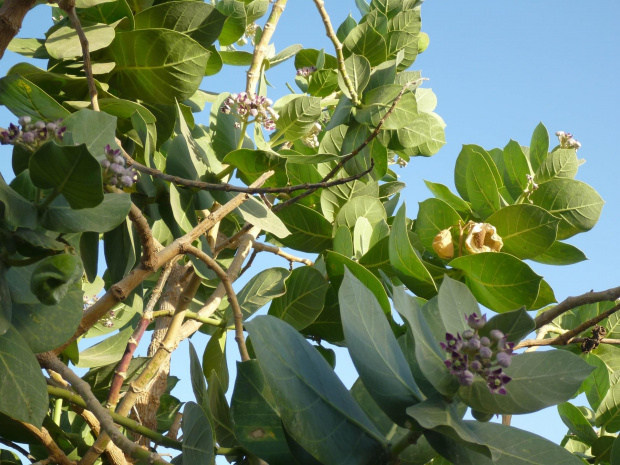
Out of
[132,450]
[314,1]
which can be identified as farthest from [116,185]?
[314,1]

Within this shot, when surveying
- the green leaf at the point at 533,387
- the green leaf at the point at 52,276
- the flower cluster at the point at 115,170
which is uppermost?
the flower cluster at the point at 115,170

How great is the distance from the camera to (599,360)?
1.46 metres

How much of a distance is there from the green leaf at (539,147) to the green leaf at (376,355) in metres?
1.06

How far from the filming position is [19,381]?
0.73 metres

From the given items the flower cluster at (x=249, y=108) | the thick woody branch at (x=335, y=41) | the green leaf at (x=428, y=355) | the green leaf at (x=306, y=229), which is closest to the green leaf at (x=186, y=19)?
the flower cluster at (x=249, y=108)

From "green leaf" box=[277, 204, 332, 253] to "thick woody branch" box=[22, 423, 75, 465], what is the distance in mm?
615

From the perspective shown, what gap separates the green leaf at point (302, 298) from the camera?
3.93ft

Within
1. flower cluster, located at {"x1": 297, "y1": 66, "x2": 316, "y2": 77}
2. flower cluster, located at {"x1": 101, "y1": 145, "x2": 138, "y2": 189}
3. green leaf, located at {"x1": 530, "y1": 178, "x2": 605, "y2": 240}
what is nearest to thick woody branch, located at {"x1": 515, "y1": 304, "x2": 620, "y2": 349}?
green leaf, located at {"x1": 530, "y1": 178, "x2": 605, "y2": 240}

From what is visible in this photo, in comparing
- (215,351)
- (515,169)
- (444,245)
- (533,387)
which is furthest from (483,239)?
(533,387)

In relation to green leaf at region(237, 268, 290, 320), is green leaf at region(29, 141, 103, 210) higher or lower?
higher

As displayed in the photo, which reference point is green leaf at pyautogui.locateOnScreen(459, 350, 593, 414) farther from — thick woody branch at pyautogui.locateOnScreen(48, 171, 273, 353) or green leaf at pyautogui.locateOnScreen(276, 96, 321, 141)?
green leaf at pyautogui.locateOnScreen(276, 96, 321, 141)

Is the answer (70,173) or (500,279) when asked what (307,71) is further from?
(70,173)

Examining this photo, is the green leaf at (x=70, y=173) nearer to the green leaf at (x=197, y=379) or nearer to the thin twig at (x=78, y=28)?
the green leaf at (x=197, y=379)

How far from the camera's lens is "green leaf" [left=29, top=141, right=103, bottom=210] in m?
0.62
